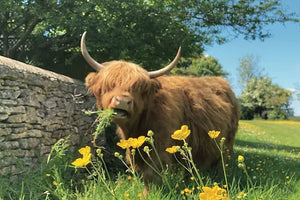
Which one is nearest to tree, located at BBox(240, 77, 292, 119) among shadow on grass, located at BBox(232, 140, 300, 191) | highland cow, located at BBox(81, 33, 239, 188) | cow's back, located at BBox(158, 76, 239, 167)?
shadow on grass, located at BBox(232, 140, 300, 191)

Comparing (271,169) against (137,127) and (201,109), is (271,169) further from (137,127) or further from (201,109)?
(137,127)

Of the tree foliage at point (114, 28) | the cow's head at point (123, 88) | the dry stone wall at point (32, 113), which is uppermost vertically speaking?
the tree foliage at point (114, 28)

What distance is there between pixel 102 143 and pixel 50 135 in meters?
1.65

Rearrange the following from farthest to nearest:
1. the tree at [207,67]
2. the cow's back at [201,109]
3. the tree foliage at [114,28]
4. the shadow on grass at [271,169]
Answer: the tree at [207,67]
the tree foliage at [114,28]
the cow's back at [201,109]
the shadow on grass at [271,169]

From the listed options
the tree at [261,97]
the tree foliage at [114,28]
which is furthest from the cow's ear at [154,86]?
the tree at [261,97]

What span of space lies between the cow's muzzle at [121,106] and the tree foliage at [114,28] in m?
4.93

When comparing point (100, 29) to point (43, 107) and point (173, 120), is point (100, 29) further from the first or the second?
point (173, 120)

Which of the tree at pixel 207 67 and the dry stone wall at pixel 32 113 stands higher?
the tree at pixel 207 67

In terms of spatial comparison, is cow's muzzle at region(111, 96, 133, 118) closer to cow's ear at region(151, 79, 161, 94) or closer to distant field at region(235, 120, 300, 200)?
cow's ear at region(151, 79, 161, 94)

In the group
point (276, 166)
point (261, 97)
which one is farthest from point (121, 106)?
point (261, 97)

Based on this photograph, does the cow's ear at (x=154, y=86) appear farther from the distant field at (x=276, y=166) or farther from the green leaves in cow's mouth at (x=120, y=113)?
the distant field at (x=276, y=166)

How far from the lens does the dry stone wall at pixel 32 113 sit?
4.78 m

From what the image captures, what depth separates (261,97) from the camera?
167 ft

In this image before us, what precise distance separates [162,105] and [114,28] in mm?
4602
